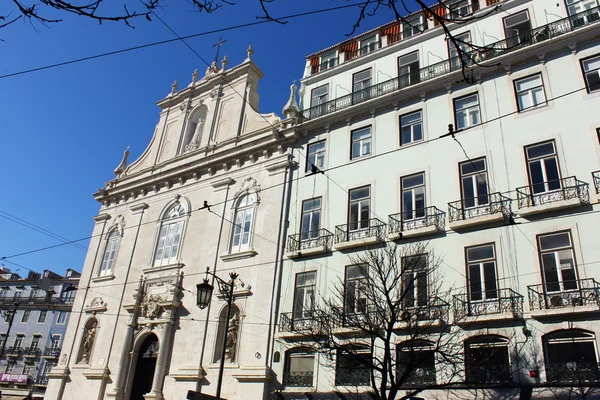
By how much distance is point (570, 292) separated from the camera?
13.6 m

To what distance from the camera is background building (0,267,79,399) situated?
5194 cm

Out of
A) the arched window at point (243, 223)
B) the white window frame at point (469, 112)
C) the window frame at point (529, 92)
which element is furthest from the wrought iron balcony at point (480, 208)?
the arched window at point (243, 223)

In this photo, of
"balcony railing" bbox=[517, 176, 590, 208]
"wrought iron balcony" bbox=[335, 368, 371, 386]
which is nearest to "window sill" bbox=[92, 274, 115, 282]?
"wrought iron balcony" bbox=[335, 368, 371, 386]

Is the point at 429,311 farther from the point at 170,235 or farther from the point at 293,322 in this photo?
the point at 170,235

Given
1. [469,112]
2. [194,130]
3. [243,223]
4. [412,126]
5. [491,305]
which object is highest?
[194,130]

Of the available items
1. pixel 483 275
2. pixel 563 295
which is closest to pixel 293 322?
pixel 483 275

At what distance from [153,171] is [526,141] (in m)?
21.0

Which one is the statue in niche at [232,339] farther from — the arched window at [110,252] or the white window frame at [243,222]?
the arched window at [110,252]

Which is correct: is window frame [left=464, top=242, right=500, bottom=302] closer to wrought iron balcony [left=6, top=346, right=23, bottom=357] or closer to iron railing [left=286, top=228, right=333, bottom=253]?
iron railing [left=286, top=228, right=333, bottom=253]

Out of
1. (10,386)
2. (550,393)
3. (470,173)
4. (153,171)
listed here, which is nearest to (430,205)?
(470,173)

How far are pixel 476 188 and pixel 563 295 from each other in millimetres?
4688

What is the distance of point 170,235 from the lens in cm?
2623

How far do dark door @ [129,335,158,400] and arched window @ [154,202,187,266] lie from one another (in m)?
4.10

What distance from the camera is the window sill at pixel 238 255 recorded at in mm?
21719
